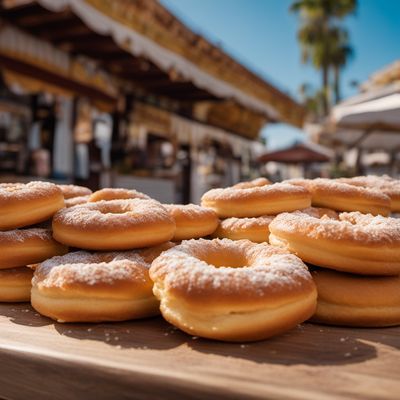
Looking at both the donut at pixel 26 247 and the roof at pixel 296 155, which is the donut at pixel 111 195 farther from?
the roof at pixel 296 155

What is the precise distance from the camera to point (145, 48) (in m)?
6.31

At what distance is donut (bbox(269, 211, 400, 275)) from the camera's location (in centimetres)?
115

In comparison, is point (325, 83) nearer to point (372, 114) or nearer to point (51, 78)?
point (372, 114)

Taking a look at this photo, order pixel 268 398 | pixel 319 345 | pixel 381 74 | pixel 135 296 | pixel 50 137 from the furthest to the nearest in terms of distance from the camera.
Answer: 1. pixel 381 74
2. pixel 50 137
3. pixel 135 296
4. pixel 319 345
5. pixel 268 398

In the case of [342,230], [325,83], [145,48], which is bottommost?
[342,230]

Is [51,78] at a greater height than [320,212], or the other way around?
[51,78]

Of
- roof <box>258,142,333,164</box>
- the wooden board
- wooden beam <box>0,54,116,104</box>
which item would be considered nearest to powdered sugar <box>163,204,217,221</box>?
the wooden board

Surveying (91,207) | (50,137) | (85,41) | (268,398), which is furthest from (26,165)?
(268,398)

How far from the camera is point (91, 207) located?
1.49 m

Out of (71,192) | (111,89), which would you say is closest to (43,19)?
(111,89)

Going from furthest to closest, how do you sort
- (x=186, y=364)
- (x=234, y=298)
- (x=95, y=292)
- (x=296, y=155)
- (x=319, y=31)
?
(x=319, y=31), (x=296, y=155), (x=95, y=292), (x=234, y=298), (x=186, y=364)

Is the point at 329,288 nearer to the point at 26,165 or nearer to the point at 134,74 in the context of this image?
the point at 26,165

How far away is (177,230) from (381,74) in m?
10.9

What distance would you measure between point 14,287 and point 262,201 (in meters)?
0.86
